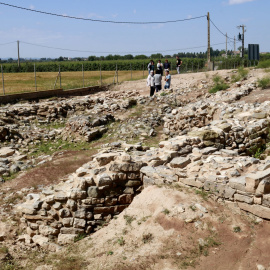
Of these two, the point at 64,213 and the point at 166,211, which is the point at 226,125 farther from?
the point at 64,213

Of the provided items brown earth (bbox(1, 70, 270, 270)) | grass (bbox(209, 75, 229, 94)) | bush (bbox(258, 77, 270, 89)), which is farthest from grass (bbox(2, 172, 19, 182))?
grass (bbox(209, 75, 229, 94))

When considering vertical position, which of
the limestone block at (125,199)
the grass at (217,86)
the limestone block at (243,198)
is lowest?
the limestone block at (125,199)

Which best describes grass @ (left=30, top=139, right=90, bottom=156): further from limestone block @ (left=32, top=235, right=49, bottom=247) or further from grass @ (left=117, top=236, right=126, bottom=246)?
grass @ (left=117, top=236, right=126, bottom=246)

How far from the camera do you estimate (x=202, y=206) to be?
6180 mm

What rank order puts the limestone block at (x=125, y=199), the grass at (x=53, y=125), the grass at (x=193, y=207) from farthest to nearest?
the grass at (x=53, y=125) < the limestone block at (x=125, y=199) < the grass at (x=193, y=207)

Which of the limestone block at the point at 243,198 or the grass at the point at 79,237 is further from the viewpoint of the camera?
the grass at the point at 79,237

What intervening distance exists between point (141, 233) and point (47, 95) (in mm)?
17753

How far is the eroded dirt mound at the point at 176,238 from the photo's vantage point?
528cm

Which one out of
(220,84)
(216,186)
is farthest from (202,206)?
(220,84)

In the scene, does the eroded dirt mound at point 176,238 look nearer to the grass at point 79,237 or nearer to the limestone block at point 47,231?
the grass at point 79,237

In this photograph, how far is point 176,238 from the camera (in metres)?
5.69

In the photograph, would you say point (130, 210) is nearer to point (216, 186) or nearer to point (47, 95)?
point (216, 186)

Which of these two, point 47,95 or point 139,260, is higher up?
point 47,95

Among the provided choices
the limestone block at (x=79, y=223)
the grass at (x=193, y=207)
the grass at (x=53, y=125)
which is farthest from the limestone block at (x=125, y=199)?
the grass at (x=53, y=125)
